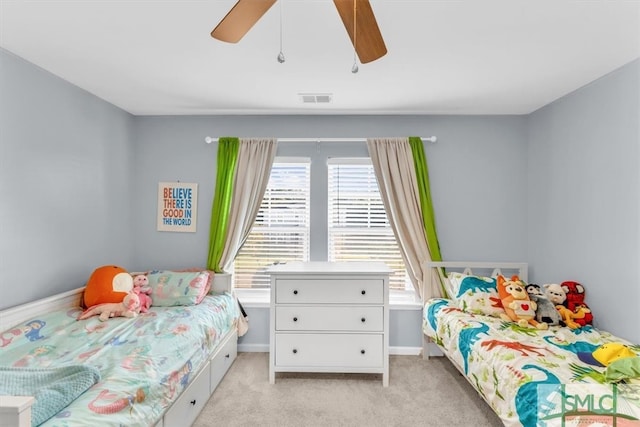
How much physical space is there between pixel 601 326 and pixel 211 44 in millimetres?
3311

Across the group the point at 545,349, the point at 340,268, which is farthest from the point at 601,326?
the point at 340,268

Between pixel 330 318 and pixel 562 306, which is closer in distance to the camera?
pixel 562 306

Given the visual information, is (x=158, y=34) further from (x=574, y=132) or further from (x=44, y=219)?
(x=574, y=132)

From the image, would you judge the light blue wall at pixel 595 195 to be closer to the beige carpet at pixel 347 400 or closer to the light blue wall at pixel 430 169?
the light blue wall at pixel 430 169

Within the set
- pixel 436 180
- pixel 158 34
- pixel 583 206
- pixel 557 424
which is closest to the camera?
pixel 557 424

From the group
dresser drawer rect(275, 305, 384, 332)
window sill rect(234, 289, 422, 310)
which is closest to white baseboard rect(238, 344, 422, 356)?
window sill rect(234, 289, 422, 310)

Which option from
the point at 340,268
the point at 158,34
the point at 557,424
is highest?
the point at 158,34

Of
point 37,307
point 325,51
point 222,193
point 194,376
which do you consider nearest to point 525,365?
point 194,376

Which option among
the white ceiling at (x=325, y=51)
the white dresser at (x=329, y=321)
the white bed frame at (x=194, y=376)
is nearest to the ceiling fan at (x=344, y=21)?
the white ceiling at (x=325, y=51)

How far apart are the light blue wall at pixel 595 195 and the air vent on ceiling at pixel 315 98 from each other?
79.4 inches

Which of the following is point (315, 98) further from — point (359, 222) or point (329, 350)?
point (329, 350)

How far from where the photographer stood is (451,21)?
179cm

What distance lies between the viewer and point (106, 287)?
2611 mm

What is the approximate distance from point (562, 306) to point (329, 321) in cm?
181
